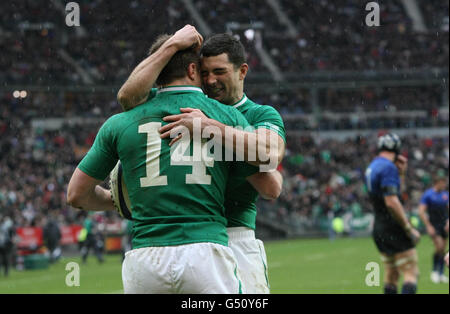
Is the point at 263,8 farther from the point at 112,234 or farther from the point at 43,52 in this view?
the point at 112,234

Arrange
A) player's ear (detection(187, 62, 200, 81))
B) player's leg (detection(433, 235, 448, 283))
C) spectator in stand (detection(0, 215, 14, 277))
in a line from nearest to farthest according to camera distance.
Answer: player's ear (detection(187, 62, 200, 81)) < player's leg (detection(433, 235, 448, 283)) < spectator in stand (detection(0, 215, 14, 277))

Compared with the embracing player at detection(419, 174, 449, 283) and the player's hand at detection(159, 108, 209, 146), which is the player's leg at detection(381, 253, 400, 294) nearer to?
the embracing player at detection(419, 174, 449, 283)

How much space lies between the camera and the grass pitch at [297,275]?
1346cm

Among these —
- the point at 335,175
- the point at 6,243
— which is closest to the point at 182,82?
the point at 6,243

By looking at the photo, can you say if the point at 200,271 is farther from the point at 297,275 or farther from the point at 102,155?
the point at 297,275

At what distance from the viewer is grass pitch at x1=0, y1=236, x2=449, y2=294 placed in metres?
13.5

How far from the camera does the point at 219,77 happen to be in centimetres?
429

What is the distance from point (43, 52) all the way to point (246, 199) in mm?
39700

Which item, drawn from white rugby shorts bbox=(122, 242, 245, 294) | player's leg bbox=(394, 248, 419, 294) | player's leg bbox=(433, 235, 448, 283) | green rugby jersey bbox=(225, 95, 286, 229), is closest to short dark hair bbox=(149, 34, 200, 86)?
green rugby jersey bbox=(225, 95, 286, 229)

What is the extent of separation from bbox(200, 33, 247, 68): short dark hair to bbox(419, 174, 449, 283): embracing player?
1070cm

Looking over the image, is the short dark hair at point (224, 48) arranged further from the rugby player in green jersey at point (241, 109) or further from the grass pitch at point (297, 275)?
the grass pitch at point (297, 275)

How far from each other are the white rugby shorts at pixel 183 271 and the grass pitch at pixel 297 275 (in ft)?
29.9

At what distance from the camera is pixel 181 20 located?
141 feet

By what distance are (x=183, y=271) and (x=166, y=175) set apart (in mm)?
494
